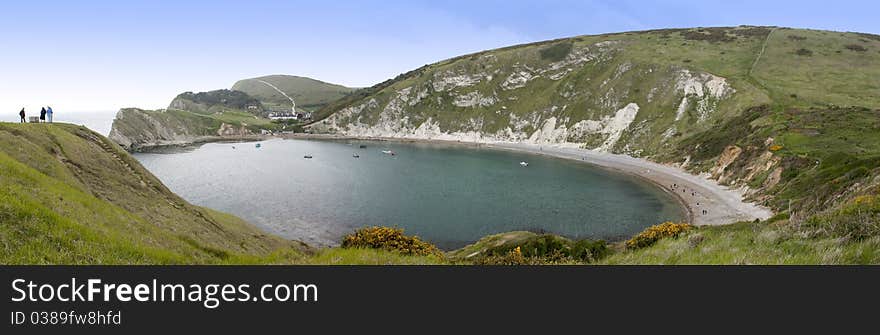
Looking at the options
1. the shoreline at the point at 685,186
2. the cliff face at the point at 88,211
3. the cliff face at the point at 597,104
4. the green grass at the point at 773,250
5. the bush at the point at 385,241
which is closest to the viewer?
the green grass at the point at 773,250

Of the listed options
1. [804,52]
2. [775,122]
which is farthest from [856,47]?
[775,122]

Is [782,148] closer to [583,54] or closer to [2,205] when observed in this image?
[2,205]

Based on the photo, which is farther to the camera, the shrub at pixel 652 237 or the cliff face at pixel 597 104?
the cliff face at pixel 597 104

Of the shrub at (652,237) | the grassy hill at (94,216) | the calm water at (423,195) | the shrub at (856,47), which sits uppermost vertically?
the shrub at (856,47)

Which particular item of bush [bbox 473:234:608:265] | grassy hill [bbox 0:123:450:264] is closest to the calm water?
bush [bbox 473:234:608:265]

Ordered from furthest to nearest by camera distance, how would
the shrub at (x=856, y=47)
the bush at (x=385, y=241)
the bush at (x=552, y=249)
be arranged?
the shrub at (x=856, y=47) → the bush at (x=385, y=241) → the bush at (x=552, y=249)

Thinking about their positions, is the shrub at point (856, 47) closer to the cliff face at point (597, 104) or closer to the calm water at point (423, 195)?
the cliff face at point (597, 104)

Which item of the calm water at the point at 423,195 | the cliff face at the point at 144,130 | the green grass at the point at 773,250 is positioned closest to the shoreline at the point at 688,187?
the calm water at the point at 423,195

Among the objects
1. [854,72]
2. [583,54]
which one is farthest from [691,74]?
[583,54]

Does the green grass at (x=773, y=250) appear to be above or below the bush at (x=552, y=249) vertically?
above
